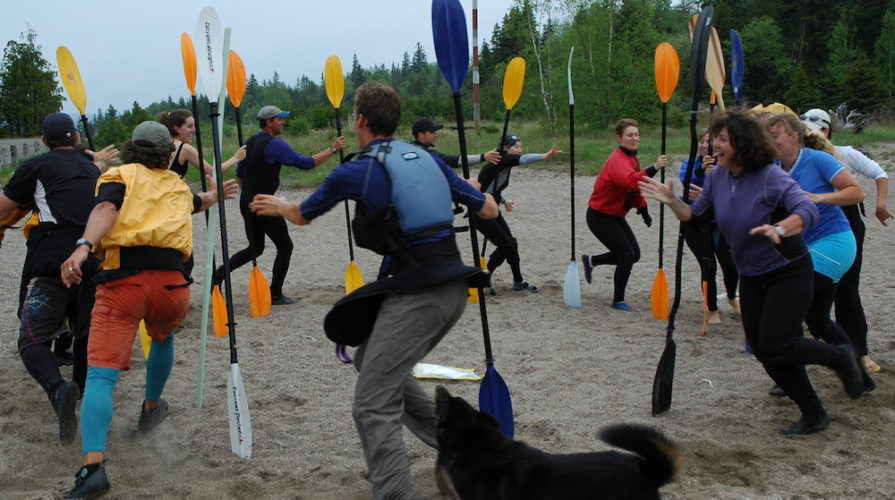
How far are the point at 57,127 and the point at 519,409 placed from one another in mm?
3414

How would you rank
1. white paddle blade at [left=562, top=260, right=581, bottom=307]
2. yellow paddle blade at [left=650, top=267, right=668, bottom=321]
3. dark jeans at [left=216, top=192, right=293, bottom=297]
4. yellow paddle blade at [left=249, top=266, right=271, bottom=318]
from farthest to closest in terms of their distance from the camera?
white paddle blade at [left=562, top=260, right=581, bottom=307]
dark jeans at [left=216, top=192, right=293, bottom=297]
yellow paddle blade at [left=249, top=266, right=271, bottom=318]
yellow paddle blade at [left=650, top=267, right=668, bottom=321]

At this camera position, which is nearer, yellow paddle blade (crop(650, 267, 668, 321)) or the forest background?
yellow paddle blade (crop(650, 267, 668, 321))

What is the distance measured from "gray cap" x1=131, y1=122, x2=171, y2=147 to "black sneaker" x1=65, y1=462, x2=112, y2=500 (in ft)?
5.44

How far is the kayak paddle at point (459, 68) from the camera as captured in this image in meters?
4.27

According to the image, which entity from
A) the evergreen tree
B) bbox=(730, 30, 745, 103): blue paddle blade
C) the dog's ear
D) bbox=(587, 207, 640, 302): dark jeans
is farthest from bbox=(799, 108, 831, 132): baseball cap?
the evergreen tree

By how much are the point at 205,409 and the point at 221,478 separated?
1.24 m

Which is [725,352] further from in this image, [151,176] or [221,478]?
[151,176]

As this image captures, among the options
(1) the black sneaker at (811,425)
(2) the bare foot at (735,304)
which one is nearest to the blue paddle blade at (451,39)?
(1) the black sneaker at (811,425)

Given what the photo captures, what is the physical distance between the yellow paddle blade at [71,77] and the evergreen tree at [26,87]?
2940 centimetres

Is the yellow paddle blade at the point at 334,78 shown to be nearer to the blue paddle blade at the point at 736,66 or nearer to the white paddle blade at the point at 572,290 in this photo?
the white paddle blade at the point at 572,290

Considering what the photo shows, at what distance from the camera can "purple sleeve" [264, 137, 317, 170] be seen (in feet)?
24.6

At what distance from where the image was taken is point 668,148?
70.2 feet

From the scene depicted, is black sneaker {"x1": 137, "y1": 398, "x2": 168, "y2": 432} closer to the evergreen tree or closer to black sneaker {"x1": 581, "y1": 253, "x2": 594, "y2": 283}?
black sneaker {"x1": 581, "y1": 253, "x2": 594, "y2": 283}

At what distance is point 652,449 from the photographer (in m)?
2.94
